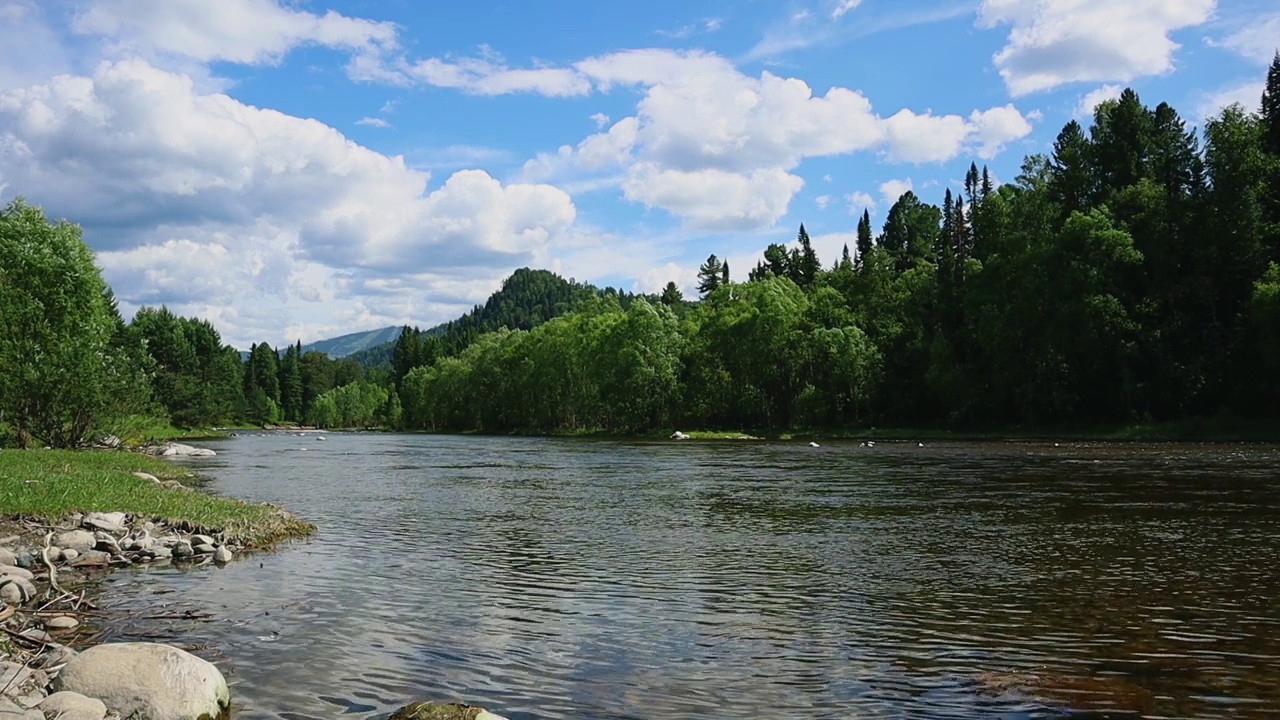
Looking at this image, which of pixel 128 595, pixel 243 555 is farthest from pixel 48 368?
pixel 128 595

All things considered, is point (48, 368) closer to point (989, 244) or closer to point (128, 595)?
point (128, 595)

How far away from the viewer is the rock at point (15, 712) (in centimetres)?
800

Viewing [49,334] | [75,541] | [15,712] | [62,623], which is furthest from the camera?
[49,334]

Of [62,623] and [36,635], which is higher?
[36,635]

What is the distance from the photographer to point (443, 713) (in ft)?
27.4

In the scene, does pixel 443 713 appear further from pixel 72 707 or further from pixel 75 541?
pixel 75 541

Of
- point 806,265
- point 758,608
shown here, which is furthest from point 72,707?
point 806,265

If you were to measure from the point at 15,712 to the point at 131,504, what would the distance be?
1720cm

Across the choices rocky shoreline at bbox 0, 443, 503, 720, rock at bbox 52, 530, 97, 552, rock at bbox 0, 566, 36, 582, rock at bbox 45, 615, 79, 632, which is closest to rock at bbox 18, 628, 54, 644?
rocky shoreline at bbox 0, 443, 503, 720

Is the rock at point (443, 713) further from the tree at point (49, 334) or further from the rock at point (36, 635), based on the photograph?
the tree at point (49, 334)

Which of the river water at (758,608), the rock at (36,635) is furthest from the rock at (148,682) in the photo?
the rock at (36,635)

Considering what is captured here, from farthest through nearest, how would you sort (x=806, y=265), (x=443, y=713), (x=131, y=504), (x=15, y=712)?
(x=806, y=265), (x=131, y=504), (x=443, y=713), (x=15, y=712)

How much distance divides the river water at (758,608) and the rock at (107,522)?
3.40 meters

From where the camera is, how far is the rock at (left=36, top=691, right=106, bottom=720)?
8.35 meters
